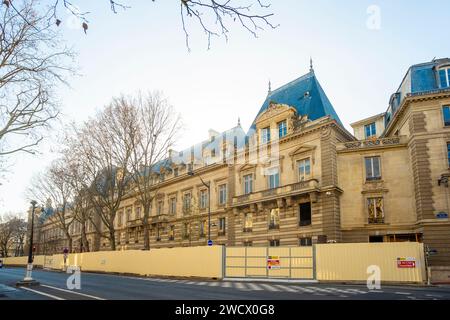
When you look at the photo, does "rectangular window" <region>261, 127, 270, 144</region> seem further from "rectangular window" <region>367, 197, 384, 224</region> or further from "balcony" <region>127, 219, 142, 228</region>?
"balcony" <region>127, 219, 142, 228</region>

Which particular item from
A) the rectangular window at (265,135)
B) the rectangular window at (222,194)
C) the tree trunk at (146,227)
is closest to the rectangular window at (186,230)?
the rectangular window at (222,194)

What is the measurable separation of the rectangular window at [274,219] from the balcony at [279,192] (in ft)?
4.80

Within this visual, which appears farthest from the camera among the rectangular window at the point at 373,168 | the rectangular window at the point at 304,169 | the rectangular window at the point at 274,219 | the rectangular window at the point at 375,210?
the rectangular window at the point at 274,219

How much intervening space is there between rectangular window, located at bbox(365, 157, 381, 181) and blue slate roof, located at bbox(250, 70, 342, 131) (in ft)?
18.3

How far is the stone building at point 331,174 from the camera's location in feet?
88.9

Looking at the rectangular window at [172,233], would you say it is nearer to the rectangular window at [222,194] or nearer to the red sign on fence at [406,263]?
the rectangular window at [222,194]

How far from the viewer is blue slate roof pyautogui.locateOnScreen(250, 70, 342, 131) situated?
34.3 metres

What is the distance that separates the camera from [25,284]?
17859 mm

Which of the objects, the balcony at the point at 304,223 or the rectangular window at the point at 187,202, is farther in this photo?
the rectangular window at the point at 187,202

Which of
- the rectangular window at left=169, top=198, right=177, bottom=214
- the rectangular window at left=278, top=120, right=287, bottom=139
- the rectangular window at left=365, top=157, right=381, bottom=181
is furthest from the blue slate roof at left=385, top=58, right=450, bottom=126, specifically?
the rectangular window at left=169, top=198, right=177, bottom=214

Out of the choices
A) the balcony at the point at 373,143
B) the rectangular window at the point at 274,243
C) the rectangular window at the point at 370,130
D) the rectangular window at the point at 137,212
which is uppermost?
the rectangular window at the point at 370,130

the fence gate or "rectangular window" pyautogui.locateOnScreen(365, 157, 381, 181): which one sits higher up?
"rectangular window" pyautogui.locateOnScreen(365, 157, 381, 181)

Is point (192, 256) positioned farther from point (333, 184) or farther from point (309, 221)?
point (333, 184)
